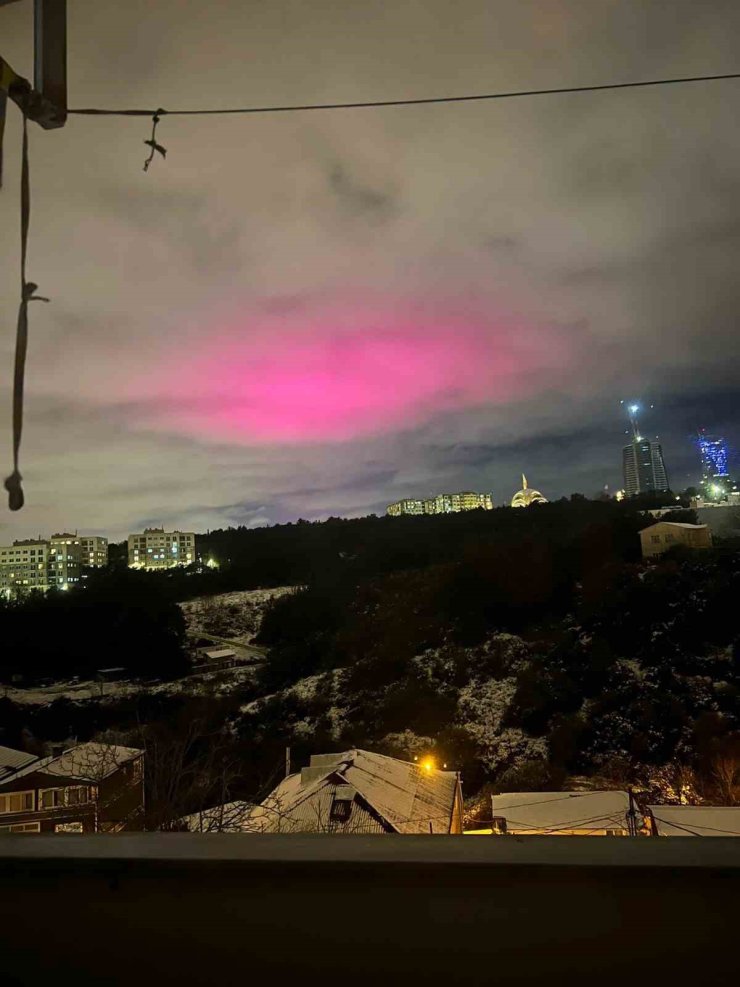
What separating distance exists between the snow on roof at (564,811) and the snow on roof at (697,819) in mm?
605

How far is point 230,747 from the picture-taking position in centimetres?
1444

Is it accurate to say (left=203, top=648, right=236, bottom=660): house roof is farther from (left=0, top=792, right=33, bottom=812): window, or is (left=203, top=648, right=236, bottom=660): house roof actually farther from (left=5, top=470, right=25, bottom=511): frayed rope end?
(left=5, top=470, right=25, bottom=511): frayed rope end

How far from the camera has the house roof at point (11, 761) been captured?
9.89 m

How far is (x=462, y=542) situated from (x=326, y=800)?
19667mm

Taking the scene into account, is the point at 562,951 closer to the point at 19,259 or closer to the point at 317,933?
the point at 317,933

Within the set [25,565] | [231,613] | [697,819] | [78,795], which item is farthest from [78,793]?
[25,565]

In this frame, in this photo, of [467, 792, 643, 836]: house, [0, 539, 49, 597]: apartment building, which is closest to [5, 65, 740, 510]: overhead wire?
[467, 792, 643, 836]: house

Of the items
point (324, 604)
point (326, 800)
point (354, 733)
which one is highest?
point (324, 604)

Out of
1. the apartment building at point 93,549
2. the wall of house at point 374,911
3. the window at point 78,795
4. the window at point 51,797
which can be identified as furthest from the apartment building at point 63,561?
the wall of house at point 374,911

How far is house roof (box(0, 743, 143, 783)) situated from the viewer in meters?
7.41

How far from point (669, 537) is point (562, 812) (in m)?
14.8

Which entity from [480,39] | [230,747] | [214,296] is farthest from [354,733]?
[480,39]

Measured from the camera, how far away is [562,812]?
8.21m

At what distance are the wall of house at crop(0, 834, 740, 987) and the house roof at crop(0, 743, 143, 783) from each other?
268 inches
